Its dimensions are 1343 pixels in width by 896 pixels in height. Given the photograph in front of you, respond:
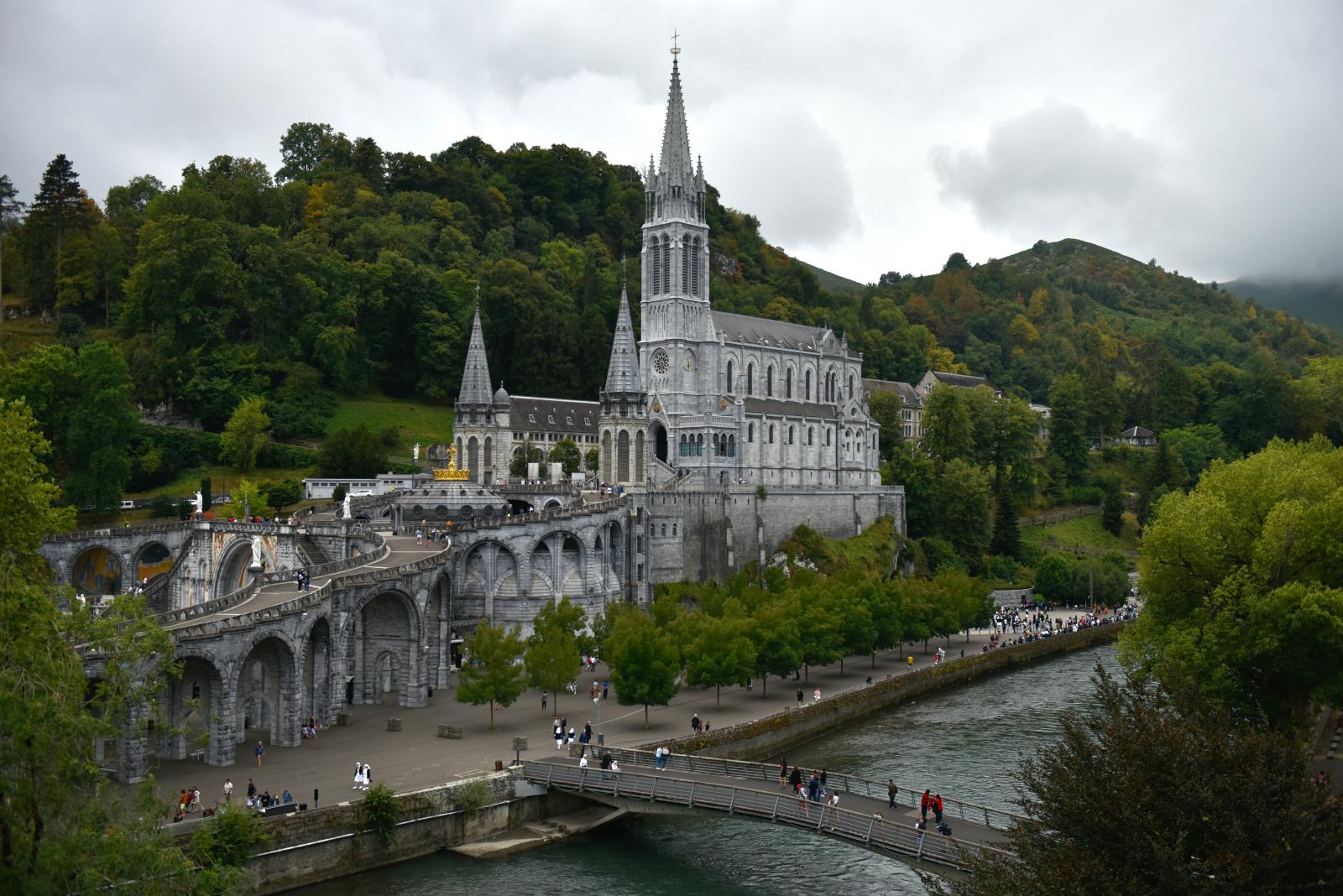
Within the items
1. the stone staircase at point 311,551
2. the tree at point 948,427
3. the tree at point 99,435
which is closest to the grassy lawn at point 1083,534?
the tree at point 948,427

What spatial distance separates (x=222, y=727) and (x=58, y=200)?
77.1 m

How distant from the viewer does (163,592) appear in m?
60.2

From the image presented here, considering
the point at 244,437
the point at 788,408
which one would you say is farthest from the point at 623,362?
the point at 244,437

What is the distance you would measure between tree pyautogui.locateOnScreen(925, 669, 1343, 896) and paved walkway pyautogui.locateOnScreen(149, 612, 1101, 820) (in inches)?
800

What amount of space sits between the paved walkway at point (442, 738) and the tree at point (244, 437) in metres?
36.0

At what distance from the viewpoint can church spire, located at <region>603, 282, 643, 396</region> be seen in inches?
3086

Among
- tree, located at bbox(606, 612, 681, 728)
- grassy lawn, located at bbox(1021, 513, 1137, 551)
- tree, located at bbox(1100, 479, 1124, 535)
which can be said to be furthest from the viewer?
tree, located at bbox(1100, 479, 1124, 535)

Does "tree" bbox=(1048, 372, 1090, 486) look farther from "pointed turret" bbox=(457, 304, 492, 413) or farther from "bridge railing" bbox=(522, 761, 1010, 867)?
"bridge railing" bbox=(522, 761, 1010, 867)

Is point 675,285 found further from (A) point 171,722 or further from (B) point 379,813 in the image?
(B) point 379,813

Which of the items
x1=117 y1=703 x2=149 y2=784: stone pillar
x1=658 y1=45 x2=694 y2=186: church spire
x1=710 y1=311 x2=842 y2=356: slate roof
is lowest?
x1=117 y1=703 x2=149 y2=784: stone pillar

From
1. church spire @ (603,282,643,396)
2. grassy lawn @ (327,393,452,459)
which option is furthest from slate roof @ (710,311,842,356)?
grassy lawn @ (327,393,452,459)

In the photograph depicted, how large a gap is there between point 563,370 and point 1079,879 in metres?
85.6

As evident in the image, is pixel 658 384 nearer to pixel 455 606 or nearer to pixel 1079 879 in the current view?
pixel 455 606

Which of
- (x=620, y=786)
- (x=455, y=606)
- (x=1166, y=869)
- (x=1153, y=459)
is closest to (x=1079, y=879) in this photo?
(x=1166, y=869)
